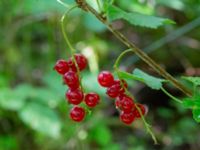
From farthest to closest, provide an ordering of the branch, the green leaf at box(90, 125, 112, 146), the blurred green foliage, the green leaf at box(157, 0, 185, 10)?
the green leaf at box(90, 125, 112, 146) < the green leaf at box(157, 0, 185, 10) < the blurred green foliage < the branch

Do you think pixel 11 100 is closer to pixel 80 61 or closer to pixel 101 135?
pixel 101 135

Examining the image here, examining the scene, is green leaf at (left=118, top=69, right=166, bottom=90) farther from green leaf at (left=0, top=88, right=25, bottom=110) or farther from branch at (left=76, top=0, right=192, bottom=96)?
green leaf at (left=0, top=88, right=25, bottom=110)

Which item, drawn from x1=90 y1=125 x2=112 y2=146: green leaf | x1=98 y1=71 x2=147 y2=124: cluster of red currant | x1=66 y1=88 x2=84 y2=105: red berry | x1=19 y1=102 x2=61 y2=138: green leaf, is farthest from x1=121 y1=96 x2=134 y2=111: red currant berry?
x1=90 y1=125 x2=112 y2=146: green leaf

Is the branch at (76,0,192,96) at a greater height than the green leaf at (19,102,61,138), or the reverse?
the branch at (76,0,192,96)

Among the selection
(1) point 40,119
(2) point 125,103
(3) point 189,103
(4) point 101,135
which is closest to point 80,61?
(2) point 125,103

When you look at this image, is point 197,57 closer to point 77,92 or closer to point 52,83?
point 52,83

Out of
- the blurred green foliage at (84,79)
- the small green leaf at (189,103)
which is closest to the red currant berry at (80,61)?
the small green leaf at (189,103)

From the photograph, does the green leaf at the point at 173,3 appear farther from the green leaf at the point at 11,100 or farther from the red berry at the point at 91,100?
the red berry at the point at 91,100
